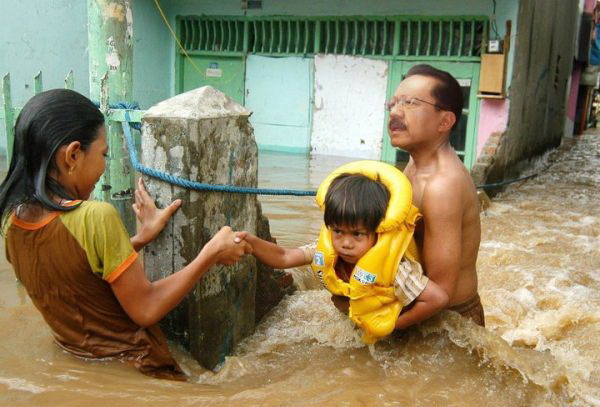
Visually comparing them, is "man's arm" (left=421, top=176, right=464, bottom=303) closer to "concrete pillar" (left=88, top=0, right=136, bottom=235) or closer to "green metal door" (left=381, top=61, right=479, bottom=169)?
"concrete pillar" (left=88, top=0, right=136, bottom=235)

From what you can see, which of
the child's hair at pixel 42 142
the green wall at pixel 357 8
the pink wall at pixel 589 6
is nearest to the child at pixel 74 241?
the child's hair at pixel 42 142

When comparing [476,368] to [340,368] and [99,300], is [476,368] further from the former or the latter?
[99,300]

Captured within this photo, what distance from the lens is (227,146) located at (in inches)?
106

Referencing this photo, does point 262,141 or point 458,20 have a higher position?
point 458,20

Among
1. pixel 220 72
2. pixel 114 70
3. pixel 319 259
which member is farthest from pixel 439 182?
pixel 220 72

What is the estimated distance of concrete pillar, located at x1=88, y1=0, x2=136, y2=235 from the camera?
3514 millimetres

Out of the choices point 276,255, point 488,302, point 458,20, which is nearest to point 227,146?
point 276,255

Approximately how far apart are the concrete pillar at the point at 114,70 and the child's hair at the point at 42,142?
57.5 inches

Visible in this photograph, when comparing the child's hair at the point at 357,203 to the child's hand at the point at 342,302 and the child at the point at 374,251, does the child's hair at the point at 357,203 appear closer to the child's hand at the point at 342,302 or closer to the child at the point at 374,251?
the child at the point at 374,251

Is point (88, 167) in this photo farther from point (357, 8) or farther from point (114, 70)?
point (357, 8)

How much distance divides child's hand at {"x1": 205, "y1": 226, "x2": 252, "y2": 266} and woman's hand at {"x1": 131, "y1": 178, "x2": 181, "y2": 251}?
0.87 ft

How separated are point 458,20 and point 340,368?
24.6ft

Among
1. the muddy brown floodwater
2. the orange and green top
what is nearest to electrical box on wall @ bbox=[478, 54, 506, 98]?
the muddy brown floodwater

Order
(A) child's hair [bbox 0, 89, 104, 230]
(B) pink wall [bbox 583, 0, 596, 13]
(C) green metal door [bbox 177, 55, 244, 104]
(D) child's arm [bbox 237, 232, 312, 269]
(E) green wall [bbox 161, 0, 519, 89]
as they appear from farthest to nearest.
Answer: (B) pink wall [bbox 583, 0, 596, 13] < (C) green metal door [bbox 177, 55, 244, 104] < (E) green wall [bbox 161, 0, 519, 89] < (D) child's arm [bbox 237, 232, 312, 269] < (A) child's hair [bbox 0, 89, 104, 230]
